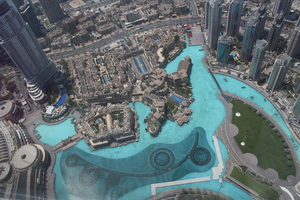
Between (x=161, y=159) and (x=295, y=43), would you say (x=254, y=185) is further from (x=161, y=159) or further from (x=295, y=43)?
(x=295, y=43)

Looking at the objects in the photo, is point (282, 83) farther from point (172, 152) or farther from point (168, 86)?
point (172, 152)

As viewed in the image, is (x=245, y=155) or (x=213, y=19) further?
(x=213, y=19)

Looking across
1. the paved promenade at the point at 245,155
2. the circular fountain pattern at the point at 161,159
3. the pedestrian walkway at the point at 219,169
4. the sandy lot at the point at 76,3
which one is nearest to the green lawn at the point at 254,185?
the paved promenade at the point at 245,155

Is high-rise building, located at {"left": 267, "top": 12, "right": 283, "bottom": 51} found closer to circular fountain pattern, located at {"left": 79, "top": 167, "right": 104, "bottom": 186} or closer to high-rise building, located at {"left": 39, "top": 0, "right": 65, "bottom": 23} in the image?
circular fountain pattern, located at {"left": 79, "top": 167, "right": 104, "bottom": 186}

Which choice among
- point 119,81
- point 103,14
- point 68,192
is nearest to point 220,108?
point 119,81

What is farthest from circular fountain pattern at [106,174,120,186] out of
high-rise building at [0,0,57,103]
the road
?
the road

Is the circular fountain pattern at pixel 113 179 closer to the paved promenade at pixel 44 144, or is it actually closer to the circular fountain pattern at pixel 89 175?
the circular fountain pattern at pixel 89 175

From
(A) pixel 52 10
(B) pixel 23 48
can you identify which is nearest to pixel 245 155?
(B) pixel 23 48

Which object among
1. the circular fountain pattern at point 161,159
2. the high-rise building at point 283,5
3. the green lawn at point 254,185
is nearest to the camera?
the green lawn at point 254,185
